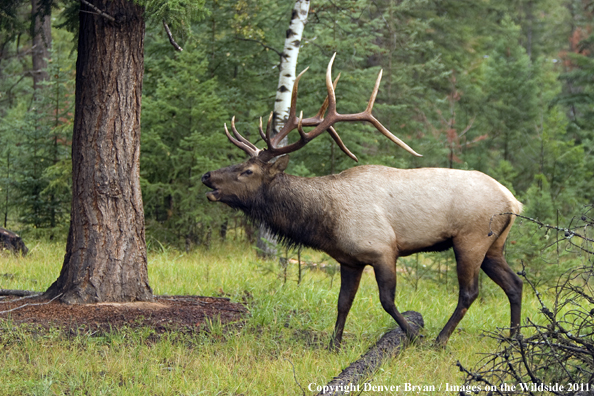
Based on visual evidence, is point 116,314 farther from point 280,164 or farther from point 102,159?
point 280,164

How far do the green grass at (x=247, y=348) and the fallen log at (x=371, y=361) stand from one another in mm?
92

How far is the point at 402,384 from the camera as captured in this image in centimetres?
449

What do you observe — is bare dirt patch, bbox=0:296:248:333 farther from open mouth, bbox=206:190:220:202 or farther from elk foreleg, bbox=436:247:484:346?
elk foreleg, bbox=436:247:484:346

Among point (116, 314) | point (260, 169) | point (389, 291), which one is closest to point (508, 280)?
point (389, 291)

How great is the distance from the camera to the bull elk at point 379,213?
5762 mm

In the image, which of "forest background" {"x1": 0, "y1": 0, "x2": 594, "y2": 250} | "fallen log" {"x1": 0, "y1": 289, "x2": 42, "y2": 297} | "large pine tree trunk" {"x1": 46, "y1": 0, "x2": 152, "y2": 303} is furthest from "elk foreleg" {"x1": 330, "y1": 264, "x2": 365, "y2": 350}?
"fallen log" {"x1": 0, "y1": 289, "x2": 42, "y2": 297}

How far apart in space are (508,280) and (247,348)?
2760 mm

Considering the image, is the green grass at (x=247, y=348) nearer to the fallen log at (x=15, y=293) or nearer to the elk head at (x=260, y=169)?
the fallen log at (x=15, y=293)

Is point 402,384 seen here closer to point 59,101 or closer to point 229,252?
point 229,252

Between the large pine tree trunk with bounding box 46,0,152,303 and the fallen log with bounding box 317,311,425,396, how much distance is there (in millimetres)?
2597

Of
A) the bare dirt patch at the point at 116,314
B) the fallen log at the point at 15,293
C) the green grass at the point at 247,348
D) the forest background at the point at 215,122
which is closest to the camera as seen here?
the green grass at the point at 247,348

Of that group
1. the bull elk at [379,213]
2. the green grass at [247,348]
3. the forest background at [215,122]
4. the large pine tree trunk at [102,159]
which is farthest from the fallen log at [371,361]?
the forest background at [215,122]

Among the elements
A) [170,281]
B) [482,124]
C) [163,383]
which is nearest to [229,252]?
[170,281]

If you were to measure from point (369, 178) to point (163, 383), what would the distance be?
285 cm
